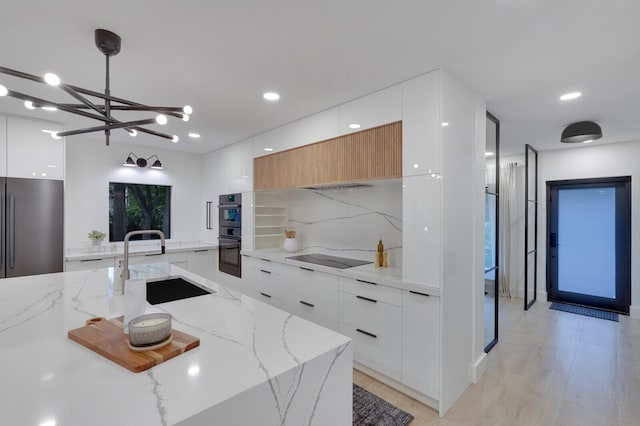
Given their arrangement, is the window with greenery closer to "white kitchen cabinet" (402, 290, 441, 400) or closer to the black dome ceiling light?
"white kitchen cabinet" (402, 290, 441, 400)

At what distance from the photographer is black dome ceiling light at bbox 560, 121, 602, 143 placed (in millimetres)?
3314

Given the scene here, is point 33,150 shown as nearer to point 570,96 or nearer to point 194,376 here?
point 194,376

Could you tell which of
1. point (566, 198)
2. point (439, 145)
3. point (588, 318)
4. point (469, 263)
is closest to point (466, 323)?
point (469, 263)

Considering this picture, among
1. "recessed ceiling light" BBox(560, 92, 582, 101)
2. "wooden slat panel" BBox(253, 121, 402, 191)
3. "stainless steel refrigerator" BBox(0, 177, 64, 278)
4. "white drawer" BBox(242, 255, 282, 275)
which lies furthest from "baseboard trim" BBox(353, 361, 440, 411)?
"stainless steel refrigerator" BBox(0, 177, 64, 278)

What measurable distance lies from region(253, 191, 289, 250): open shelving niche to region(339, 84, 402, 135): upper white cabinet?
179 centimetres

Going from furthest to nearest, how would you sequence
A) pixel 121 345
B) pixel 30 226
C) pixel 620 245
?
1. pixel 620 245
2. pixel 30 226
3. pixel 121 345

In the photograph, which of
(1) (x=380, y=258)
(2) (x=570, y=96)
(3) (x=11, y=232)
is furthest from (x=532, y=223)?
(3) (x=11, y=232)

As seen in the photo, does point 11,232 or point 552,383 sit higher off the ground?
point 11,232

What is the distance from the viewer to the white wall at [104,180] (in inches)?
166

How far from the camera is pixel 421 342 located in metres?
2.29

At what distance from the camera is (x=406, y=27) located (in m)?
1.71

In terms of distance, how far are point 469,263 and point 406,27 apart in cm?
190

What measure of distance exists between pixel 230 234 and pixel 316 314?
2130 mm

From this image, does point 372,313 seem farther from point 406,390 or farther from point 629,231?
point 629,231
